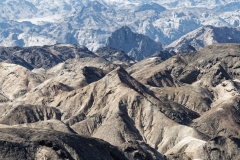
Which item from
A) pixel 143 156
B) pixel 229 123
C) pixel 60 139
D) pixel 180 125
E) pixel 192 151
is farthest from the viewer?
pixel 229 123

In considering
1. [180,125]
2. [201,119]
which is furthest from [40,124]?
[201,119]

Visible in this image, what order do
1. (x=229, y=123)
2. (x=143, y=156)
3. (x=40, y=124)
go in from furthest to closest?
(x=229, y=123), (x=40, y=124), (x=143, y=156)

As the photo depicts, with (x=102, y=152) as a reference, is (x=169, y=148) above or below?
below

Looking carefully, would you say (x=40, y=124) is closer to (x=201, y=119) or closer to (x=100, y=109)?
(x=100, y=109)

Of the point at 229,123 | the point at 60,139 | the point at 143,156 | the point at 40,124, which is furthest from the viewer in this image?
the point at 229,123

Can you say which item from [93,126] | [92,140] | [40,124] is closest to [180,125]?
[93,126]

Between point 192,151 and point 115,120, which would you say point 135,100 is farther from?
point 192,151

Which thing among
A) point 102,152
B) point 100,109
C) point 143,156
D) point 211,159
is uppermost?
point 102,152

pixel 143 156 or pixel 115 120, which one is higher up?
pixel 143 156

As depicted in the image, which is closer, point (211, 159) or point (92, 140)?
point (92, 140)
